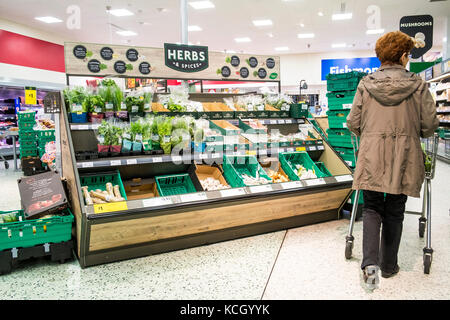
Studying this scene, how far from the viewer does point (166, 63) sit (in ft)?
13.1

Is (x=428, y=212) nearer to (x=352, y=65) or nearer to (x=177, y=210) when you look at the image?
(x=177, y=210)

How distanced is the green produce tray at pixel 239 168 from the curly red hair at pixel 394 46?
162cm

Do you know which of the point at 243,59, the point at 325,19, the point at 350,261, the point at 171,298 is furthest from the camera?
the point at 325,19

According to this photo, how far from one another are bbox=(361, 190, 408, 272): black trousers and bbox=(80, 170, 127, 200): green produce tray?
211 cm

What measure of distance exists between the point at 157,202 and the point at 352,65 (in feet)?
40.8

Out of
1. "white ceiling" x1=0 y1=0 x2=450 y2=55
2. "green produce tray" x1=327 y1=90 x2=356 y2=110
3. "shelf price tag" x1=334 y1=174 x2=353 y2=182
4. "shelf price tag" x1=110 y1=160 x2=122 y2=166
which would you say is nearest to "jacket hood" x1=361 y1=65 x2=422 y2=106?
"shelf price tag" x1=334 y1=174 x2=353 y2=182

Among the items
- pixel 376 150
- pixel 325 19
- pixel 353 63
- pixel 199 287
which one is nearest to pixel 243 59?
pixel 376 150

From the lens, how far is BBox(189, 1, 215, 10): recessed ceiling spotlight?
9617mm

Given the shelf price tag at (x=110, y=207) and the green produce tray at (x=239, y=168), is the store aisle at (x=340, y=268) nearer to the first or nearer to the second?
the green produce tray at (x=239, y=168)

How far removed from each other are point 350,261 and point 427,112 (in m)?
1.31

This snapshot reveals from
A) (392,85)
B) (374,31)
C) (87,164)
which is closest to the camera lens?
(392,85)

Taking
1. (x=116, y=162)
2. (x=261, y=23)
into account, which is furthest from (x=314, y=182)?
(x=261, y=23)

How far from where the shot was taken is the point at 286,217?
349cm

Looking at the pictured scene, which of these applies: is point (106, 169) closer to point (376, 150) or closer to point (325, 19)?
point (376, 150)
